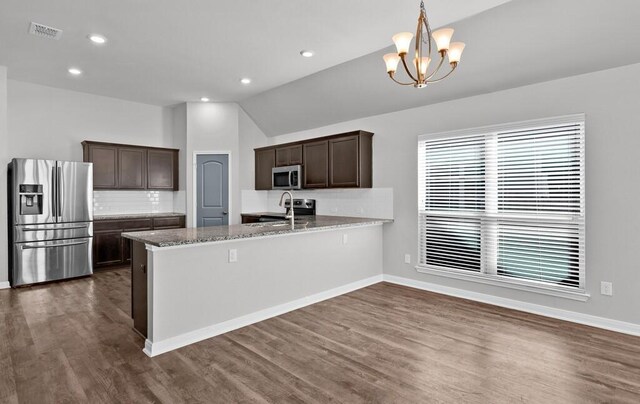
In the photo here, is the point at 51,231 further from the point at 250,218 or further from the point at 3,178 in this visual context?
the point at 250,218

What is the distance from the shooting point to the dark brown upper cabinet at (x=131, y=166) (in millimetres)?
5828

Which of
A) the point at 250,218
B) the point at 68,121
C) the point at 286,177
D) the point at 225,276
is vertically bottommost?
the point at 225,276

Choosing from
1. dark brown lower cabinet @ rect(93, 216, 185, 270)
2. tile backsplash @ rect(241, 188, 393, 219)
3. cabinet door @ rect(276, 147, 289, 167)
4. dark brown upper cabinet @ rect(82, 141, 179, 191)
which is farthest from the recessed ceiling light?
tile backsplash @ rect(241, 188, 393, 219)

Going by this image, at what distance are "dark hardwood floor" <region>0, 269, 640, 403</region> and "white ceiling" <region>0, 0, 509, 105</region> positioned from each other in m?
2.92

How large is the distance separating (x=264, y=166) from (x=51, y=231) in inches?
135

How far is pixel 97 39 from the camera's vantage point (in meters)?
3.79

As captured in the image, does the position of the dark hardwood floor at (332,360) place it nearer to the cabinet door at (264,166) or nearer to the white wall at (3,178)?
the white wall at (3,178)

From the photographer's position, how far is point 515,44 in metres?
Result: 3.40

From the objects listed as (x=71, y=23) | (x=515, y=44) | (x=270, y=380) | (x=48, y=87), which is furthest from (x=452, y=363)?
(x=48, y=87)

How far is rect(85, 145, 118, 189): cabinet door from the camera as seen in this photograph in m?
5.79

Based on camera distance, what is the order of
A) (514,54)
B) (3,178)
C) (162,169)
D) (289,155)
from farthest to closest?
(162,169)
(289,155)
(3,178)
(514,54)

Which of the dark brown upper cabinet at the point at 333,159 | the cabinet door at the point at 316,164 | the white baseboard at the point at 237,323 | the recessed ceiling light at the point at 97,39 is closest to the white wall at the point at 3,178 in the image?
the recessed ceiling light at the point at 97,39

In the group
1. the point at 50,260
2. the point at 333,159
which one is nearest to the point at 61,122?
the point at 50,260

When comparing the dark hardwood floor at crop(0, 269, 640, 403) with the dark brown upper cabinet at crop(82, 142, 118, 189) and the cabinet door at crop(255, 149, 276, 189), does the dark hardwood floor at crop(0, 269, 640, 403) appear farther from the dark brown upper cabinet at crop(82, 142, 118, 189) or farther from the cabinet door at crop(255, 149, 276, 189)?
the cabinet door at crop(255, 149, 276, 189)
